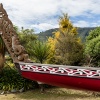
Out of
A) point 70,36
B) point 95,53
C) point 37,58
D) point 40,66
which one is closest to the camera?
point 40,66

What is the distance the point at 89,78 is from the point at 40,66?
7.05ft

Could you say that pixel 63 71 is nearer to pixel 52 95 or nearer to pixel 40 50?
pixel 52 95

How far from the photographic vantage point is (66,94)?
11.4m

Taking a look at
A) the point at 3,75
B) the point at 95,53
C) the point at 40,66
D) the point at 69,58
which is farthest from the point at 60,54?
the point at 40,66

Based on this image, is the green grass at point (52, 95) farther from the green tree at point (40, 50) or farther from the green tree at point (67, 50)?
the green tree at point (67, 50)

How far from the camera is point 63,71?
10.3 metres

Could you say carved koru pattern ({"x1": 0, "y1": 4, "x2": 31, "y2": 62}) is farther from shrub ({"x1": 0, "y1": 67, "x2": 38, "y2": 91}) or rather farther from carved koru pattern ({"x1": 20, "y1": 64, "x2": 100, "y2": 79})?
shrub ({"x1": 0, "y1": 67, "x2": 38, "y2": 91})

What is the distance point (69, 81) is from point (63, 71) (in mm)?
480

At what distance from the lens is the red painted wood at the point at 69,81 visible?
1000cm

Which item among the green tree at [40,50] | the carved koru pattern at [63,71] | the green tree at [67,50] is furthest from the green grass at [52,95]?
the green tree at [67,50]

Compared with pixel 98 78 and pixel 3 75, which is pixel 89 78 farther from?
pixel 3 75

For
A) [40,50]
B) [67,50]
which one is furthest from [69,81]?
[67,50]

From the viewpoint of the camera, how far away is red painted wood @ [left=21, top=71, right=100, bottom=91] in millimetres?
10000

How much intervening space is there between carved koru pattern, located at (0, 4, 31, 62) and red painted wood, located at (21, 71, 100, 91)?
2.62 ft
